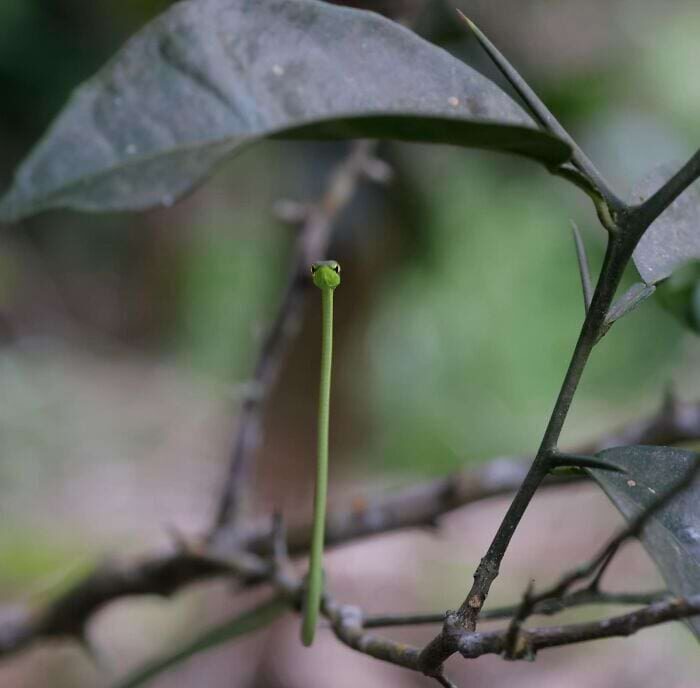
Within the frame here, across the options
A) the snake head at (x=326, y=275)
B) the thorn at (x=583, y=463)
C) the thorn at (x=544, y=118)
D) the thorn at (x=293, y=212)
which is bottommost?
the thorn at (x=293, y=212)

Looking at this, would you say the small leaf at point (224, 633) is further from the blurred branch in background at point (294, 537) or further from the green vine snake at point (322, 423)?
the green vine snake at point (322, 423)

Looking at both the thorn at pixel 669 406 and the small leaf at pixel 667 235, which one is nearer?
the small leaf at pixel 667 235

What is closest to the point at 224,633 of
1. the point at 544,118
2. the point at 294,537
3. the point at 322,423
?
the point at 294,537

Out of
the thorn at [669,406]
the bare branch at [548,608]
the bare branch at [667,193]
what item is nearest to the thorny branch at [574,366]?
the bare branch at [667,193]

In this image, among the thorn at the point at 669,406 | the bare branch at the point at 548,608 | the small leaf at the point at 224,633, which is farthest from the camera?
the thorn at the point at 669,406

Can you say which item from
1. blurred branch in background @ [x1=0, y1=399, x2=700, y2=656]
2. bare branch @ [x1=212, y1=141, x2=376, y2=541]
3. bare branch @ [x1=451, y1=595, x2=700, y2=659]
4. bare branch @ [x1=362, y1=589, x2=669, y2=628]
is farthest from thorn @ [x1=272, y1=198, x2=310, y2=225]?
bare branch @ [x1=451, y1=595, x2=700, y2=659]

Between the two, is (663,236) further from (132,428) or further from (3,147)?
(3,147)
